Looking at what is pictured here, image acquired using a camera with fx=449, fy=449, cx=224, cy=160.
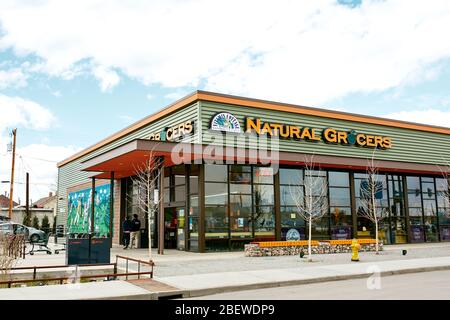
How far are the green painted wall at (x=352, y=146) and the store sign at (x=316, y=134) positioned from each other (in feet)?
0.73

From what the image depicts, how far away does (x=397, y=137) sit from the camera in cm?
2800

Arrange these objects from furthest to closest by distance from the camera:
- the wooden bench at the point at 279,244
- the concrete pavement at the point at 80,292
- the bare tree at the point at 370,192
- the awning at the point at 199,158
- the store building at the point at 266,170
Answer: the bare tree at the point at 370,192, the store building at the point at 266,170, the awning at the point at 199,158, the wooden bench at the point at 279,244, the concrete pavement at the point at 80,292

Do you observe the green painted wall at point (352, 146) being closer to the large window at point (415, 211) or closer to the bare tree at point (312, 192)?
the bare tree at point (312, 192)

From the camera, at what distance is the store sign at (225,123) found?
20969mm

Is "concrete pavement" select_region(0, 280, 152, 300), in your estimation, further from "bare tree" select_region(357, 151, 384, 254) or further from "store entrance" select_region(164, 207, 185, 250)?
"bare tree" select_region(357, 151, 384, 254)

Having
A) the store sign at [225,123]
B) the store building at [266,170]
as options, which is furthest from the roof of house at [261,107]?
the store sign at [225,123]

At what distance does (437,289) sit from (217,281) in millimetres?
5182

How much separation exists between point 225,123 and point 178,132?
2.50 meters

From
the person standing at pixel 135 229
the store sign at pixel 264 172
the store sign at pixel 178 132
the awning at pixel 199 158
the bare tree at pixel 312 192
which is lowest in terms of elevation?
the person standing at pixel 135 229

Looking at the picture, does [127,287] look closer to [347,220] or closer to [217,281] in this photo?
[217,281]

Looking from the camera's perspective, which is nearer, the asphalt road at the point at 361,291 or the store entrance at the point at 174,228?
the asphalt road at the point at 361,291

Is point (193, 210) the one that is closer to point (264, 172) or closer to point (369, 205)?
point (264, 172)

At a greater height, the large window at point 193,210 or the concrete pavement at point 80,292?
the large window at point 193,210

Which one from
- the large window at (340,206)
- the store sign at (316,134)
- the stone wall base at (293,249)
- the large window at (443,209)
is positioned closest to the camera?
the stone wall base at (293,249)
